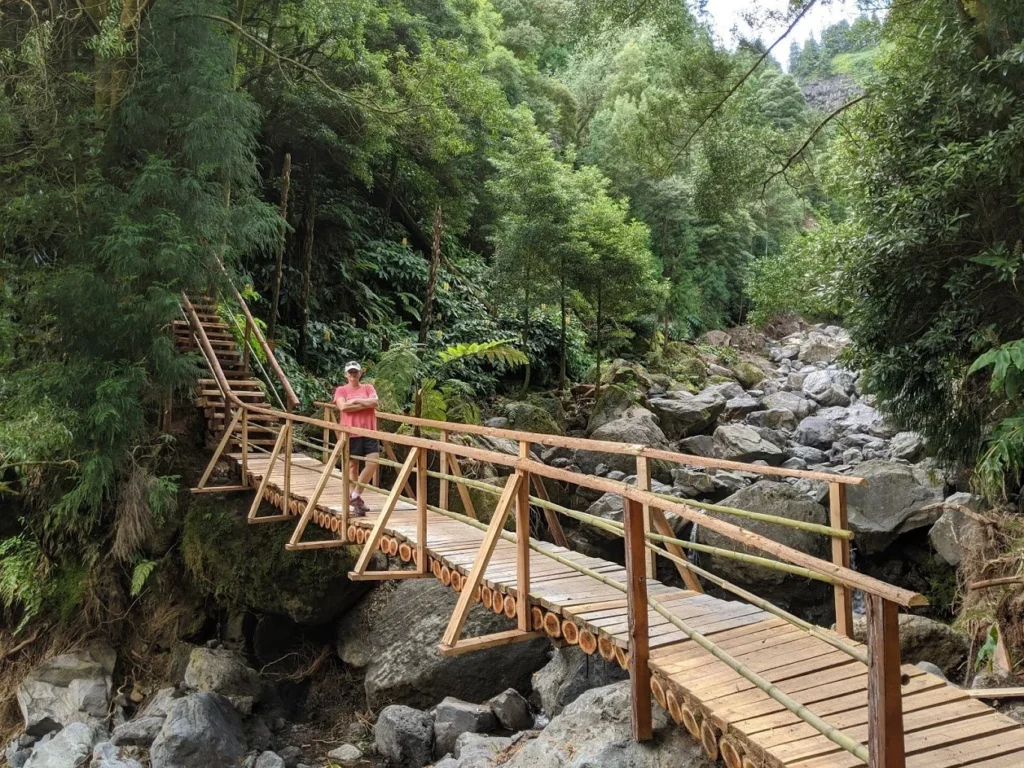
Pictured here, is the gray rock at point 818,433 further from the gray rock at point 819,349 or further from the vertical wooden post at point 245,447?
the vertical wooden post at point 245,447

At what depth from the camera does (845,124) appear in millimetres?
9398

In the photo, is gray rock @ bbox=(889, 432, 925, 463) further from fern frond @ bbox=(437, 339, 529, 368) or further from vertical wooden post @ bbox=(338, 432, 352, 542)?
vertical wooden post @ bbox=(338, 432, 352, 542)

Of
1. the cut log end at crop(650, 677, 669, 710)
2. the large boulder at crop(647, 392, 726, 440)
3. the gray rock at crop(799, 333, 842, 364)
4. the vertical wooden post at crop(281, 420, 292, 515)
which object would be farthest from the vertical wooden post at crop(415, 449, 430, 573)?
the gray rock at crop(799, 333, 842, 364)

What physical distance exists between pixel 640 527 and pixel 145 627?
25.9 ft

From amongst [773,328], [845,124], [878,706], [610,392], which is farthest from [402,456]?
[773,328]

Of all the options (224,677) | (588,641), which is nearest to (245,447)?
(224,677)

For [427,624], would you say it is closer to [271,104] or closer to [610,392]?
[610,392]

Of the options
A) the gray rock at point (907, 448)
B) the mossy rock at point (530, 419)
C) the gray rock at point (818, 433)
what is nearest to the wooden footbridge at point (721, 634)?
the mossy rock at point (530, 419)

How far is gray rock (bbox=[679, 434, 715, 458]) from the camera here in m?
14.2

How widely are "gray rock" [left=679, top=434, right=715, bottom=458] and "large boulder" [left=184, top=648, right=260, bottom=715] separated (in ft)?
29.2

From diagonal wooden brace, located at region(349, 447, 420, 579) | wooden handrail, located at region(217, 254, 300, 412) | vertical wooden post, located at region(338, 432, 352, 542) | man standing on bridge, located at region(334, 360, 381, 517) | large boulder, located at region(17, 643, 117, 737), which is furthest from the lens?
wooden handrail, located at region(217, 254, 300, 412)

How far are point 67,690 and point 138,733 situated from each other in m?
1.45

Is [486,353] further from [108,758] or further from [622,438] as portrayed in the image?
[108,758]

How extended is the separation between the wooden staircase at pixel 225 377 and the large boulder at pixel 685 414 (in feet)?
28.1
